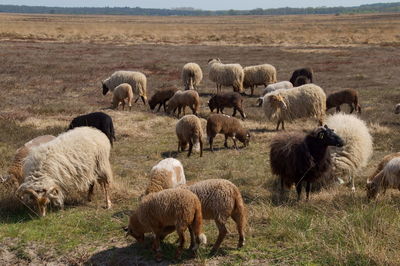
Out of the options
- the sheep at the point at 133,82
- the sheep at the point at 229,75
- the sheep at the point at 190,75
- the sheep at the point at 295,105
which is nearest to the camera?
the sheep at the point at 295,105

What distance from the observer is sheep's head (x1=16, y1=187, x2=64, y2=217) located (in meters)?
7.60

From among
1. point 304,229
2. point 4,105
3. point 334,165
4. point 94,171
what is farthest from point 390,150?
point 4,105

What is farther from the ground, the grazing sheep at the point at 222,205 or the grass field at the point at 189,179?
the grazing sheep at the point at 222,205

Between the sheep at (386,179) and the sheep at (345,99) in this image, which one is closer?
the sheep at (386,179)

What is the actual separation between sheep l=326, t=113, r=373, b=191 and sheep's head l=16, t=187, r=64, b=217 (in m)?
6.02

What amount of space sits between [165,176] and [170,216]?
223 centimetres

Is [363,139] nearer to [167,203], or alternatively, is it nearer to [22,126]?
[167,203]

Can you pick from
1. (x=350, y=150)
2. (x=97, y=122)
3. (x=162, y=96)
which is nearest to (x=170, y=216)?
(x=350, y=150)

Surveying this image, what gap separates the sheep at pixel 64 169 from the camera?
25.3 feet

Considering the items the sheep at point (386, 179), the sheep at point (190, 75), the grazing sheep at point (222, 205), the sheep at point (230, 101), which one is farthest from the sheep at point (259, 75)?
the grazing sheep at point (222, 205)

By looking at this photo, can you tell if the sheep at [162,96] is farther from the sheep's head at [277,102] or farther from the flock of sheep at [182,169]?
the sheep's head at [277,102]

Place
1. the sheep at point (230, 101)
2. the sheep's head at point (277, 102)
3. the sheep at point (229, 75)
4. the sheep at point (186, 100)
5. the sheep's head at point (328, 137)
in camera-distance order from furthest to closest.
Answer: the sheep at point (229, 75) → the sheep at point (230, 101) → the sheep at point (186, 100) → the sheep's head at point (277, 102) → the sheep's head at point (328, 137)

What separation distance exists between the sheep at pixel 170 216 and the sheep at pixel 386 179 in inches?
163

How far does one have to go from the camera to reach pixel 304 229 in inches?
253
